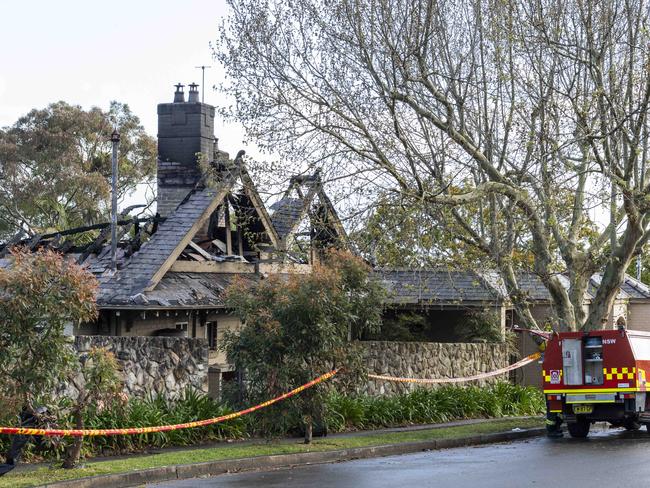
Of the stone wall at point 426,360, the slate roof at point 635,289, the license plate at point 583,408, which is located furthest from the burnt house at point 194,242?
the slate roof at point 635,289

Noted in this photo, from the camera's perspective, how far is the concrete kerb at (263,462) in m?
12.6

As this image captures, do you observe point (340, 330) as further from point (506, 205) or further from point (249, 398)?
point (506, 205)

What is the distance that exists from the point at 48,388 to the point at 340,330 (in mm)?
5545

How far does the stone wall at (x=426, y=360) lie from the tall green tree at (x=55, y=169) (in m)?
24.0

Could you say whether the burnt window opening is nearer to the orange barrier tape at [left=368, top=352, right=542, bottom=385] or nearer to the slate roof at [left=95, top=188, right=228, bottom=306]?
the slate roof at [left=95, top=188, right=228, bottom=306]

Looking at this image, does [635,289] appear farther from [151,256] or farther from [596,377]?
[151,256]

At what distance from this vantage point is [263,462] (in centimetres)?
1485

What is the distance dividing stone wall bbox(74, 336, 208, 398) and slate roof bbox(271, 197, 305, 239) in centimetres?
635

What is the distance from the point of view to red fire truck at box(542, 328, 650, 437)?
739 inches

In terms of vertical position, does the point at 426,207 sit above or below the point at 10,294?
above

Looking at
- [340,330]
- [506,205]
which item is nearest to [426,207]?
[506,205]

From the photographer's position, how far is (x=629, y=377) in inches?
737

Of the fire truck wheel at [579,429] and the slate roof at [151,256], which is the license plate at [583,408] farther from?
the slate roof at [151,256]

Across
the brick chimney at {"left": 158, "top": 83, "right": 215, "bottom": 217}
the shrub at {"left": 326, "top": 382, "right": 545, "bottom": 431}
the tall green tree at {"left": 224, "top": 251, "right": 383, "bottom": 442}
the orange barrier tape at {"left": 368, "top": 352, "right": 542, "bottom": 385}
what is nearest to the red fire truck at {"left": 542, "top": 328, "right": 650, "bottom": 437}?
the orange barrier tape at {"left": 368, "top": 352, "right": 542, "bottom": 385}
